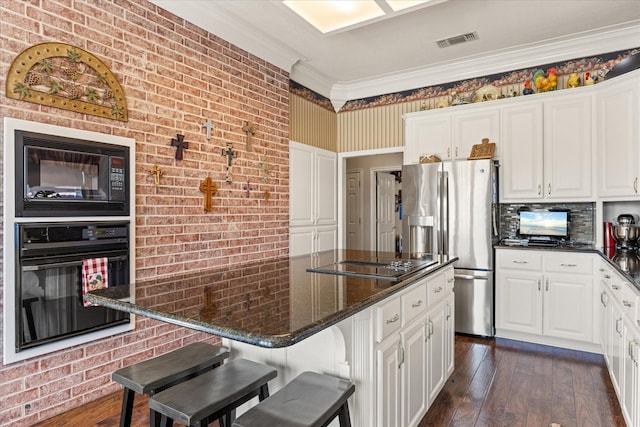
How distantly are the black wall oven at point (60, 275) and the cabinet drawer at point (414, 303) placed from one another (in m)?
1.88

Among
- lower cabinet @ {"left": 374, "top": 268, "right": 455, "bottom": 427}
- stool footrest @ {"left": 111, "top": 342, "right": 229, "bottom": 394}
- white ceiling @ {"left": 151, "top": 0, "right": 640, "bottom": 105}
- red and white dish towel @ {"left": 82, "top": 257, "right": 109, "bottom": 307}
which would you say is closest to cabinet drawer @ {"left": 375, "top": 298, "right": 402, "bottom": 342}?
lower cabinet @ {"left": 374, "top": 268, "right": 455, "bottom": 427}

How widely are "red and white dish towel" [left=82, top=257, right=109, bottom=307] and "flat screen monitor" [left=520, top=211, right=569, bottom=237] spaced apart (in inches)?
152

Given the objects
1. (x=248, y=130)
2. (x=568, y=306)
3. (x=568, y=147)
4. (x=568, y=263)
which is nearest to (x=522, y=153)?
(x=568, y=147)

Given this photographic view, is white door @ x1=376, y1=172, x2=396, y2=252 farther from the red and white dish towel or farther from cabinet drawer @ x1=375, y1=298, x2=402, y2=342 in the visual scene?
cabinet drawer @ x1=375, y1=298, x2=402, y2=342

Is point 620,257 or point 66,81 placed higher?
point 66,81

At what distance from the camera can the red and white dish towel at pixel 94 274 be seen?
7.70 feet

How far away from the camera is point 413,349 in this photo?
1948 mm

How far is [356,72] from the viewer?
4.64 metres

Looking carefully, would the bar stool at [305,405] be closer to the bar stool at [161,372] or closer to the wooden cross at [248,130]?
the bar stool at [161,372]

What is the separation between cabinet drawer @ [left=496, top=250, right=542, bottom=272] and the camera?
11.7 feet

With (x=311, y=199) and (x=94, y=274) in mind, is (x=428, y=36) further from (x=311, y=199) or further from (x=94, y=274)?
(x=94, y=274)

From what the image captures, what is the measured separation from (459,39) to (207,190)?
2.79 m

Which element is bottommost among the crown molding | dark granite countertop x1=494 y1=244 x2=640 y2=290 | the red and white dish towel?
the red and white dish towel

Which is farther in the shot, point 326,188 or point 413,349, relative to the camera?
point 326,188
